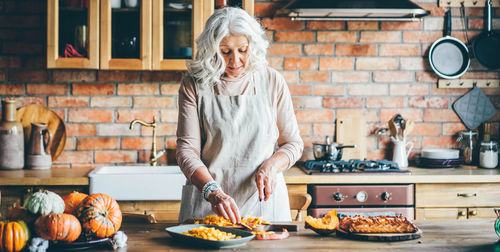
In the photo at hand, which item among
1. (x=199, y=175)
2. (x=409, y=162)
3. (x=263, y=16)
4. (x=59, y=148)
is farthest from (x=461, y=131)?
(x=59, y=148)

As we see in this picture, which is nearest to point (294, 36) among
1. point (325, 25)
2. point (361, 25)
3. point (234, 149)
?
point (325, 25)

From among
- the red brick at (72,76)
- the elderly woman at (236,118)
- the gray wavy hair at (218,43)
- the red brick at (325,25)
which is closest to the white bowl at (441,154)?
the red brick at (325,25)

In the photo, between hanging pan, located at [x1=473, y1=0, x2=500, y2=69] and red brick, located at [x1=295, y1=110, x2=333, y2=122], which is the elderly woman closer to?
red brick, located at [x1=295, y1=110, x2=333, y2=122]

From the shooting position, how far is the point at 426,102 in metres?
3.71

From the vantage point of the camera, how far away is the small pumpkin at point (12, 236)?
1.54 meters

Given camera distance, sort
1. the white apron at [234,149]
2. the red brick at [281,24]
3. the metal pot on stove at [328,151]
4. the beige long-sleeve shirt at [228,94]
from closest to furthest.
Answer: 1. the beige long-sleeve shirt at [228,94]
2. the white apron at [234,149]
3. the metal pot on stove at [328,151]
4. the red brick at [281,24]

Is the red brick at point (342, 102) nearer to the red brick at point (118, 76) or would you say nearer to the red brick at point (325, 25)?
the red brick at point (325, 25)

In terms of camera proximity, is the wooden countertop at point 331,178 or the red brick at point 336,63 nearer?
the wooden countertop at point 331,178

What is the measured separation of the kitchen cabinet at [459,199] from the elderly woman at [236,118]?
3.60 feet

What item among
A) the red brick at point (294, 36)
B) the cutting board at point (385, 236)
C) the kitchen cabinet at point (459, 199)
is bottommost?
the kitchen cabinet at point (459, 199)

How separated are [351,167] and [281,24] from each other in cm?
A: 107

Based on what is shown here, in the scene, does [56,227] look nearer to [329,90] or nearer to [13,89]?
[13,89]

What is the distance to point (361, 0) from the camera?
321cm

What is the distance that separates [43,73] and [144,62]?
Result: 29.9 inches
